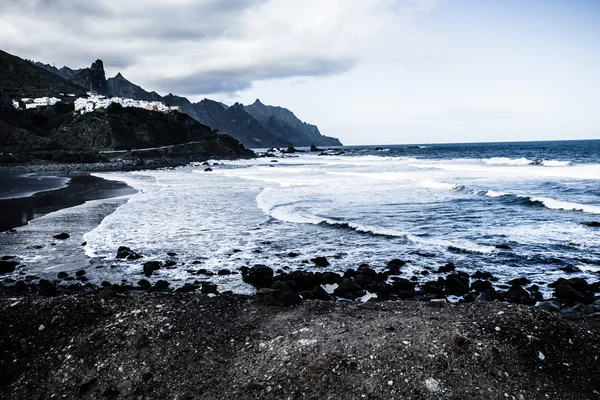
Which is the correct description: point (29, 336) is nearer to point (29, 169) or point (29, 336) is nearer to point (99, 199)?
point (99, 199)

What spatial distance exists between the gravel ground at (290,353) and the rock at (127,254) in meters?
6.02

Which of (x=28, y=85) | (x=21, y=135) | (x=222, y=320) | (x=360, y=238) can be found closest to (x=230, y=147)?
(x=21, y=135)

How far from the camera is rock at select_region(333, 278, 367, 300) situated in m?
11.1

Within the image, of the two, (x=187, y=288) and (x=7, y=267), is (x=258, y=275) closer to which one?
(x=187, y=288)

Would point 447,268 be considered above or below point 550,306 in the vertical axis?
below

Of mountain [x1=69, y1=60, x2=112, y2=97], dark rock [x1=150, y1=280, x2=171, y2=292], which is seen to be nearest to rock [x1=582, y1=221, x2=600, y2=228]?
dark rock [x1=150, y1=280, x2=171, y2=292]

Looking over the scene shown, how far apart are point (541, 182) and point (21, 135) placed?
89511 millimetres

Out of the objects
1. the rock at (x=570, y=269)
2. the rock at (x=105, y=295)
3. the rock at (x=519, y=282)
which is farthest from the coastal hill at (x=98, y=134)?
the rock at (x=570, y=269)

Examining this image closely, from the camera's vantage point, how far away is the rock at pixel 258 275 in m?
12.0

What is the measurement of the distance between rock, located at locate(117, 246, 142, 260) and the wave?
21589mm

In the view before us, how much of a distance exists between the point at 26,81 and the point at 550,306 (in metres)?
171

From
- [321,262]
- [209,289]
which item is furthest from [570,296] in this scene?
[209,289]

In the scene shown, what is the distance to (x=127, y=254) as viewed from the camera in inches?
590

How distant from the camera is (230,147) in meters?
120
